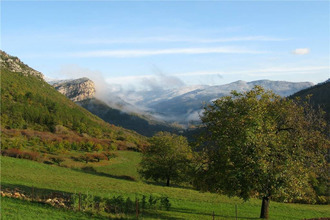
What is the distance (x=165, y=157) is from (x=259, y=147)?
47444 mm

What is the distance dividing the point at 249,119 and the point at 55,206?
74.0ft

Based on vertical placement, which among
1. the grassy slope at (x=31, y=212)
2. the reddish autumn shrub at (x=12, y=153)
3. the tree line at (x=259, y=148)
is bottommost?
the reddish autumn shrub at (x=12, y=153)

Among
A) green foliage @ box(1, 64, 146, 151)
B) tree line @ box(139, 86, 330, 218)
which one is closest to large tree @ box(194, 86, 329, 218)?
tree line @ box(139, 86, 330, 218)

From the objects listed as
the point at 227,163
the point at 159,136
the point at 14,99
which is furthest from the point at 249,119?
the point at 14,99

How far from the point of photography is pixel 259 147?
93.6 ft

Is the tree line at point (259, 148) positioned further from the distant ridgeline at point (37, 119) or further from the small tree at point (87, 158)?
the distant ridgeline at point (37, 119)

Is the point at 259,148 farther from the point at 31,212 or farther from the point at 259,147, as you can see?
the point at 31,212

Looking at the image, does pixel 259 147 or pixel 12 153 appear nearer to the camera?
pixel 259 147

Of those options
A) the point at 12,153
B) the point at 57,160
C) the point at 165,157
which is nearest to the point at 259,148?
the point at 165,157

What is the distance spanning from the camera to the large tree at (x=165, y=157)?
7250 centimetres

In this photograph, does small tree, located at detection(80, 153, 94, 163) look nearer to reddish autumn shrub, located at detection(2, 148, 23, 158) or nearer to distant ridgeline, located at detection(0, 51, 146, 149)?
reddish autumn shrub, located at detection(2, 148, 23, 158)

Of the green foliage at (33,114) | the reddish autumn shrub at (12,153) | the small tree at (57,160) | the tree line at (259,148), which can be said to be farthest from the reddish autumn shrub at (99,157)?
the tree line at (259,148)

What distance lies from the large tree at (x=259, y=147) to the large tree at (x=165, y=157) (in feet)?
124

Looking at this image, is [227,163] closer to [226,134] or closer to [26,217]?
[226,134]
